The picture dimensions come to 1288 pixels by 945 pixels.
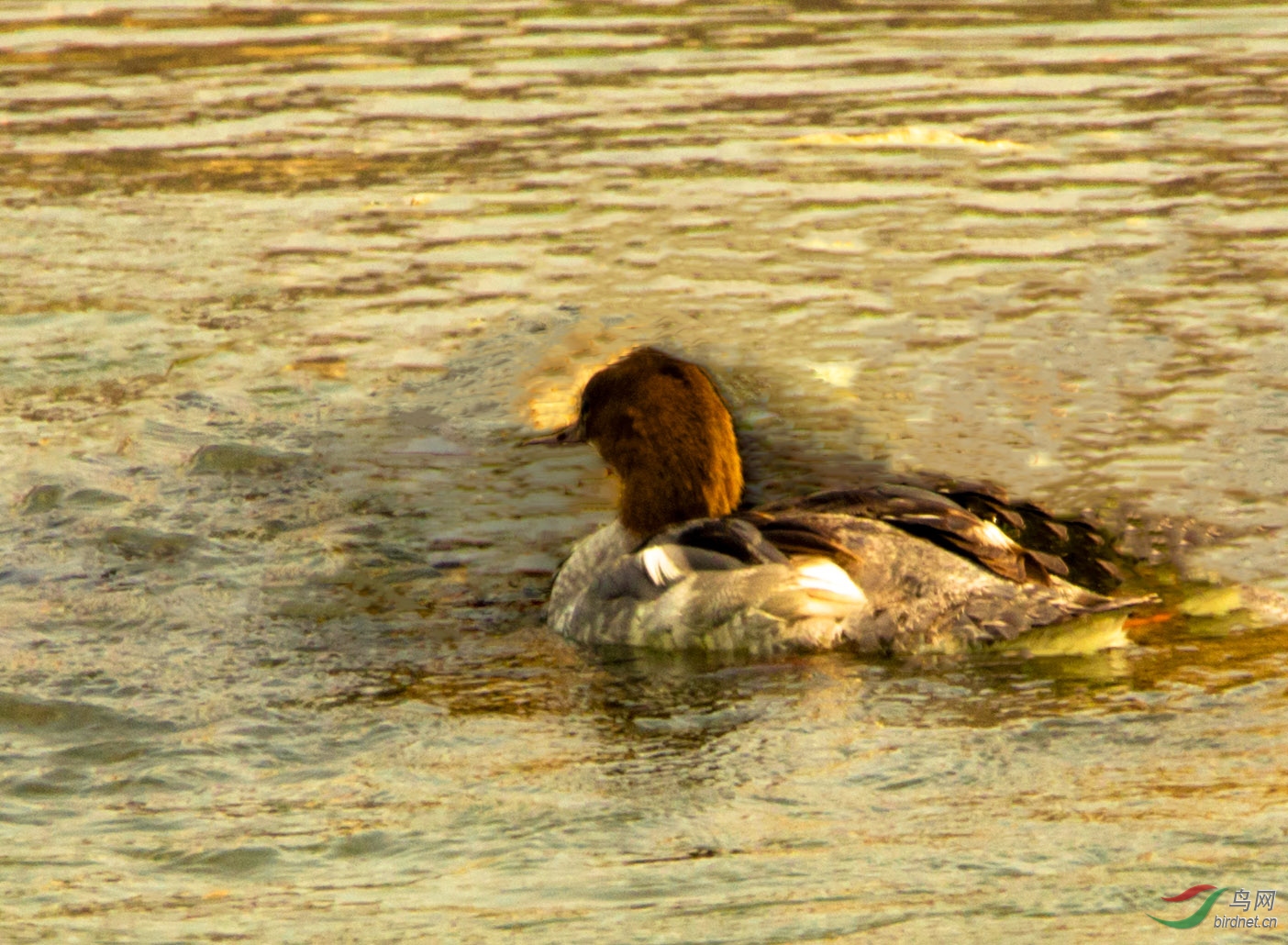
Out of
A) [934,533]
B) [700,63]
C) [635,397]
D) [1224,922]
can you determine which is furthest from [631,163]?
[1224,922]

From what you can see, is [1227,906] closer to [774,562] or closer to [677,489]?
[774,562]

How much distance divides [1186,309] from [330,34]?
9.00m

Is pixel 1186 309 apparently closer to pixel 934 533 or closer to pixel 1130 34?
pixel 934 533

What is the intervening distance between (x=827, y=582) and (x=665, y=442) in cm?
103

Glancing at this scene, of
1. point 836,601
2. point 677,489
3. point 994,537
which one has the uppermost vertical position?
point 677,489

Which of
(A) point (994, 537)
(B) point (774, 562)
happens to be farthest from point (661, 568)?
(A) point (994, 537)

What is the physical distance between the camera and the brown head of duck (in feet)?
24.6

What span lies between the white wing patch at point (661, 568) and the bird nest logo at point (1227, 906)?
9.31 feet

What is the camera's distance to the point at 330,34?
16.7m

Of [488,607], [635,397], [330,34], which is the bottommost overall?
[488,607]

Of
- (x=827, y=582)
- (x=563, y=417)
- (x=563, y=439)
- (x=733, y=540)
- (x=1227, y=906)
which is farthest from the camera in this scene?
(x=563, y=417)

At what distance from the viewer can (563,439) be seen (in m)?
8.00

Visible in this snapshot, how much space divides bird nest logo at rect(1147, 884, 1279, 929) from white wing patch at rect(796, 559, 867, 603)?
2.39m

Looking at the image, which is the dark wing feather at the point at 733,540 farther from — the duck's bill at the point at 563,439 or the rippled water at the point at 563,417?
the duck's bill at the point at 563,439
